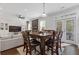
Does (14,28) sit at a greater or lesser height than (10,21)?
lesser

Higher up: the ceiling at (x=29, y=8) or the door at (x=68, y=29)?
the ceiling at (x=29, y=8)

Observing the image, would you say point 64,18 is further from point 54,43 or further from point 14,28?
point 14,28

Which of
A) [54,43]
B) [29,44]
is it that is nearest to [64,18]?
[54,43]

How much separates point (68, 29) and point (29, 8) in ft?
2.98

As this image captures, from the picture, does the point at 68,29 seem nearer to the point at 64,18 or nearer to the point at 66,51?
the point at 64,18

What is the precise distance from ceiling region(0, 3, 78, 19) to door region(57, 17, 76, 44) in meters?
0.27

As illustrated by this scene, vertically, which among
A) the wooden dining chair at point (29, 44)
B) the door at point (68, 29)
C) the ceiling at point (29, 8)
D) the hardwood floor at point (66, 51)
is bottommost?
the hardwood floor at point (66, 51)

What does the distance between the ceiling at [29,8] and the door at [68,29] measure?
27cm

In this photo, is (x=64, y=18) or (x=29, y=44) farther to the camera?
(x=29, y=44)

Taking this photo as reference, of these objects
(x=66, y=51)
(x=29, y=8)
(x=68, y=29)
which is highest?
(x=29, y=8)

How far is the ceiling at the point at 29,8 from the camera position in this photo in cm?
178

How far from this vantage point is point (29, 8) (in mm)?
1826

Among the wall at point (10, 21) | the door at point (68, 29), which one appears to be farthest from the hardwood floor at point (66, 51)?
the wall at point (10, 21)

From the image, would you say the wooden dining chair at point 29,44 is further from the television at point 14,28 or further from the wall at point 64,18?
the wall at point 64,18
